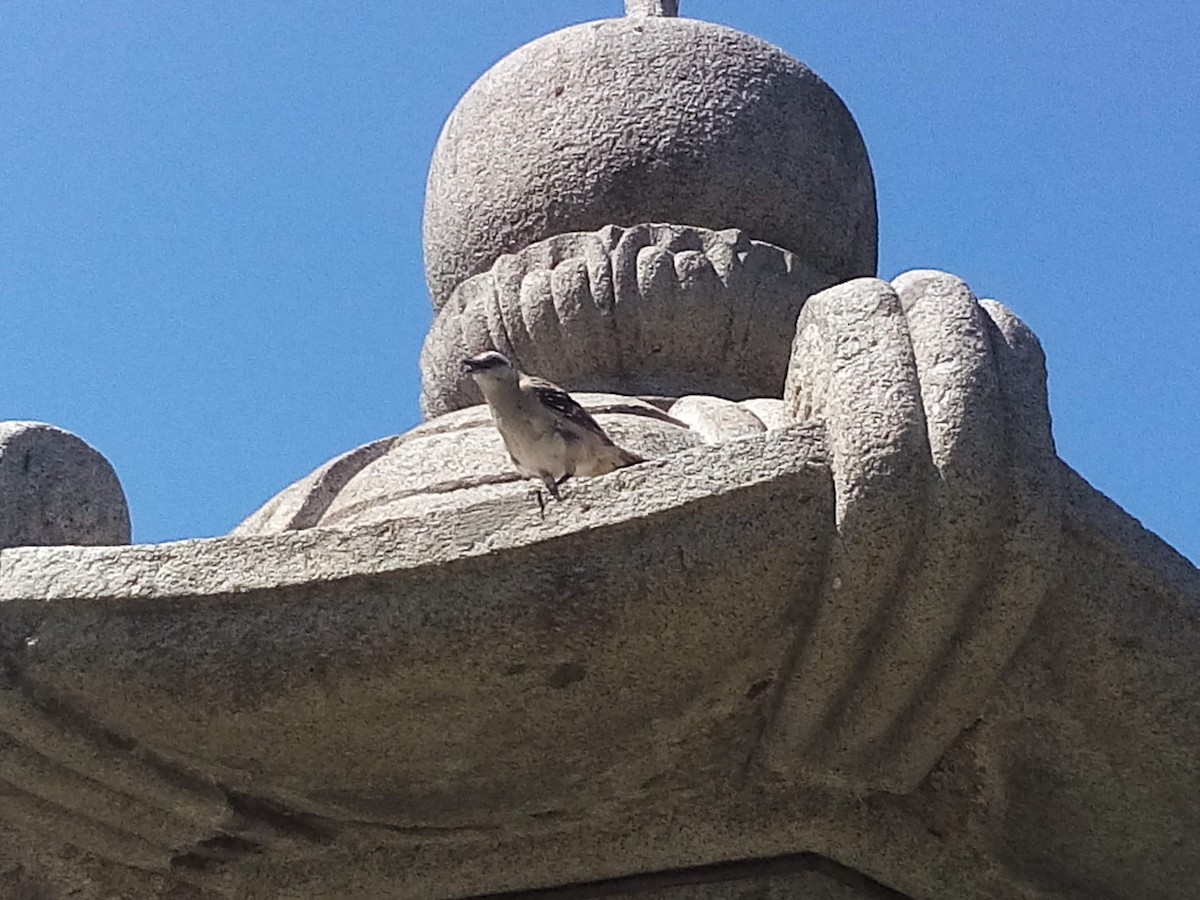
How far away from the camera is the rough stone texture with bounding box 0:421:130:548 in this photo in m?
2.60

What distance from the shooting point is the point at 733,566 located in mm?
2156

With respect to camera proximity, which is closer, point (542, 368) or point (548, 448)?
point (548, 448)

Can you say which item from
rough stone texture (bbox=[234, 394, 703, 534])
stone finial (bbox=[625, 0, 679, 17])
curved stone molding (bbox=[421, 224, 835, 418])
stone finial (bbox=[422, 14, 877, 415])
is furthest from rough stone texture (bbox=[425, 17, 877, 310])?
rough stone texture (bbox=[234, 394, 703, 534])

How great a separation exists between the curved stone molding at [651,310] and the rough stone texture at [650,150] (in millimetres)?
105

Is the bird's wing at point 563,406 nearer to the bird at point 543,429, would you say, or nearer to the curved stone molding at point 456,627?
the bird at point 543,429

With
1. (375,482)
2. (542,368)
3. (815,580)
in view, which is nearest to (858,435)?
(815,580)

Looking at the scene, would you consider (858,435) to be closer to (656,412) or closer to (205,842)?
(656,412)

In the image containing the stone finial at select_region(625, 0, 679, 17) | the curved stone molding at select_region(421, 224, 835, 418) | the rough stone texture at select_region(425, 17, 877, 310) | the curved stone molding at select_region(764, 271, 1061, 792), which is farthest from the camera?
the stone finial at select_region(625, 0, 679, 17)

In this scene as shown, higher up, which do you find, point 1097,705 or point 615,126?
point 615,126

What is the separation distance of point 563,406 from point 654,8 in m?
1.59

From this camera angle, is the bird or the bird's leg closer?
the bird's leg

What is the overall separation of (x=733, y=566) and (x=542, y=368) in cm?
126

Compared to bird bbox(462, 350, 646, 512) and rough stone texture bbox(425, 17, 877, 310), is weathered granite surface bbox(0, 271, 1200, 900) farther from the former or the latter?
rough stone texture bbox(425, 17, 877, 310)

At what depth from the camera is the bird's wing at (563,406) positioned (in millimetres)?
2529
